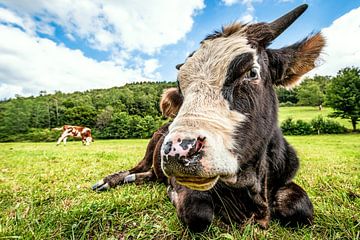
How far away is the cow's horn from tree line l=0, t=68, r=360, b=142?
32.2 metres

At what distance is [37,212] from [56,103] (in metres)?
87.2

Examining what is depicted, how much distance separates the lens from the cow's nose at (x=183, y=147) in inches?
65.7

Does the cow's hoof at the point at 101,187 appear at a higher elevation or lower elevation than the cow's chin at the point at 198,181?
lower

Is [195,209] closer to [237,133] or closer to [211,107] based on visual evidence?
[237,133]

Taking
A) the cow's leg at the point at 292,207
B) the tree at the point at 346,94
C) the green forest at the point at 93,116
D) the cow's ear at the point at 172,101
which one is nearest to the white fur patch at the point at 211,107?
the cow's ear at the point at 172,101

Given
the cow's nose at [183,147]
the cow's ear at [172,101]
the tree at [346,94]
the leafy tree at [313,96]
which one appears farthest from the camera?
the leafy tree at [313,96]

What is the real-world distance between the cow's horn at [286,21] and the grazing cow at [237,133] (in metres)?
0.01

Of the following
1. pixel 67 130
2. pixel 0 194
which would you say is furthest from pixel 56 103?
pixel 0 194

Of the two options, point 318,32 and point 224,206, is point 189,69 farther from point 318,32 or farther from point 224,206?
point 318,32

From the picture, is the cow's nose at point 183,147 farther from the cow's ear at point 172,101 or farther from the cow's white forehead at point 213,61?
the cow's ear at point 172,101

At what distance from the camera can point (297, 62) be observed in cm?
294

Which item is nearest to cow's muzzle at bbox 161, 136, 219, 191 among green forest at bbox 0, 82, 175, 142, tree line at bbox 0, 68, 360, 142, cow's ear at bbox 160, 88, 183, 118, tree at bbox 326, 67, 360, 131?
cow's ear at bbox 160, 88, 183, 118

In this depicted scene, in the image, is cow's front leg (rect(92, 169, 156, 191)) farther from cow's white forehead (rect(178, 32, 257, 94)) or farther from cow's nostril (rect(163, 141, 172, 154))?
cow's nostril (rect(163, 141, 172, 154))

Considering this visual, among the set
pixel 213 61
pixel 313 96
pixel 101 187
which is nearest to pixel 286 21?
pixel 213 61
